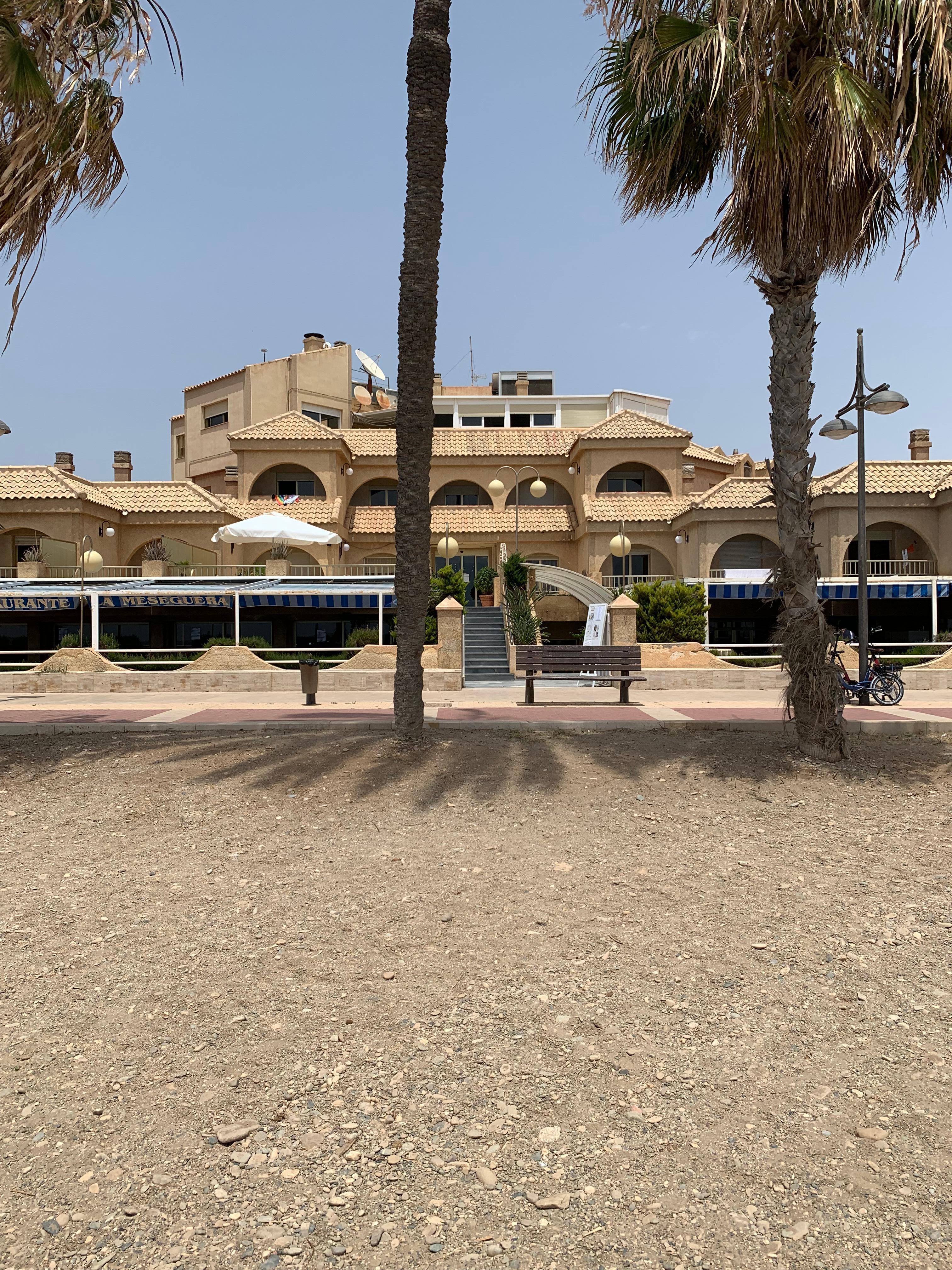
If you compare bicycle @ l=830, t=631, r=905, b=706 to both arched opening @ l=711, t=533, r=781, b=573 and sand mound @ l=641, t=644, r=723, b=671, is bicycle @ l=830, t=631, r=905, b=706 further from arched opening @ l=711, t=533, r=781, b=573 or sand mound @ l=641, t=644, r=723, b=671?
arched opening @ l=711, t=533, r=781, b=573

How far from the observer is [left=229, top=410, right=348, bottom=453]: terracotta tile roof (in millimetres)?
33156

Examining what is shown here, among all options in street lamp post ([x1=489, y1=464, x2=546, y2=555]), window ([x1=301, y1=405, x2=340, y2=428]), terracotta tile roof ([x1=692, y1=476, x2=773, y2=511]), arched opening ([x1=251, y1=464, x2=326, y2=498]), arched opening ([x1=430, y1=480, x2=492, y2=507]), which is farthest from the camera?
window ([x1=301, y1=405, x2=340, y2=428])

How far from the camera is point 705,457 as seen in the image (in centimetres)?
3938

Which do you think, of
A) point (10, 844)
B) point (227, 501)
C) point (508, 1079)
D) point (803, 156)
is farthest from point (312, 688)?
point (227, 501)

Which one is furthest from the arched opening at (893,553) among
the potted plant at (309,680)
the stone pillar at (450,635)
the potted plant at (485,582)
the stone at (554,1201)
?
the stone at (554,1201)

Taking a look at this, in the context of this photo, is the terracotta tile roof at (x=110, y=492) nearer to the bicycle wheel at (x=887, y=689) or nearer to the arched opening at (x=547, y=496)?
the arched opening at (x=547, y=496)

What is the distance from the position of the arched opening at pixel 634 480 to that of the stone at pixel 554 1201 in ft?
109

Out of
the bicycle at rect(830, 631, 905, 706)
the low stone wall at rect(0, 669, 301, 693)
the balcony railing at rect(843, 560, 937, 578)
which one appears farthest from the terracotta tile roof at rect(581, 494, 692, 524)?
the low stone wall at rect(0, 669, 301, 693)

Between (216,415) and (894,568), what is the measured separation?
34186mm

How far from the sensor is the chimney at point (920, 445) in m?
33.8

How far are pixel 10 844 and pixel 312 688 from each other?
29.1 feet

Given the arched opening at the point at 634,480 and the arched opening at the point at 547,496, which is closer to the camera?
the arched opening at the point at 634,480

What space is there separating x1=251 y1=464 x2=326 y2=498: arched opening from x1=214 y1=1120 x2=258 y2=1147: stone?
33.4 m

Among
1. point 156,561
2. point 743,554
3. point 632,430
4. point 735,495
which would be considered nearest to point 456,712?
point 156,561
